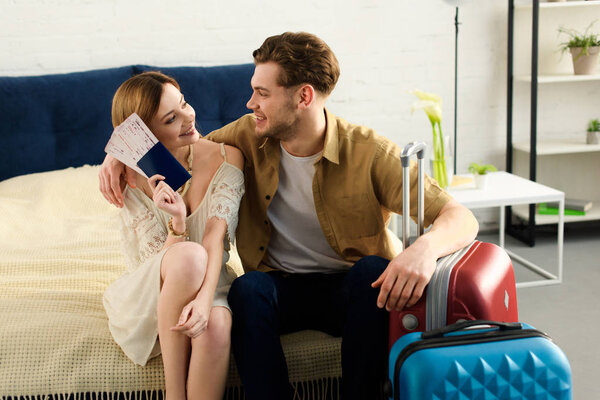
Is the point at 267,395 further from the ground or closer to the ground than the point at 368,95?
closer to the ground

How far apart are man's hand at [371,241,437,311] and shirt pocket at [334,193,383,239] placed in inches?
11.5

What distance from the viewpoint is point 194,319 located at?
1.32 meters

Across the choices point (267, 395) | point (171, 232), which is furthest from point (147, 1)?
point (267, 395)

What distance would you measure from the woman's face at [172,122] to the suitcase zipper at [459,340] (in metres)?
0.74

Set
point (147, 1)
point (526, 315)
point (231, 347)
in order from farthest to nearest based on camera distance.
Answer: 1. point (147, 1)
2. point (526, 315)
3. point (231, 347)

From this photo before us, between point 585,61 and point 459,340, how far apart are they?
7.89 ft

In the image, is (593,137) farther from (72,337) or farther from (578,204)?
(72,337)

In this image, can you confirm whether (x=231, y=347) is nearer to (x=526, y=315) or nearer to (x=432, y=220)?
(x=432, y=220)

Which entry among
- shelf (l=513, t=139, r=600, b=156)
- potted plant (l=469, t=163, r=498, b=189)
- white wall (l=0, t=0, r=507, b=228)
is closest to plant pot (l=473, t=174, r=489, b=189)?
potted plant (l=469, t=163, r=498, b=189)

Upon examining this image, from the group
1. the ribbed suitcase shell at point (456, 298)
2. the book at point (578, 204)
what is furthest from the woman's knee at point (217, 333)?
the book at point (578, 204)

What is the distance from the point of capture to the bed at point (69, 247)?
4.83ft

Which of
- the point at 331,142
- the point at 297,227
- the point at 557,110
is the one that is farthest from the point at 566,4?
the point at 297,227

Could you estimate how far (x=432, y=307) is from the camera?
133 cm

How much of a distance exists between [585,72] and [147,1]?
2.16 metres
